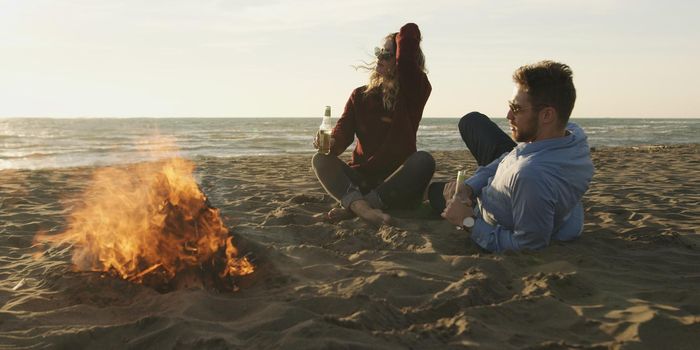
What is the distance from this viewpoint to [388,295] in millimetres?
3348

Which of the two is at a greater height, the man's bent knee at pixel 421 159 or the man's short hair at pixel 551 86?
the man's short hair at pixel 551 86

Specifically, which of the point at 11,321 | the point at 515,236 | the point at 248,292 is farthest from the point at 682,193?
the point at 11,321

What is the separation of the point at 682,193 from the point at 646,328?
16.7 ft

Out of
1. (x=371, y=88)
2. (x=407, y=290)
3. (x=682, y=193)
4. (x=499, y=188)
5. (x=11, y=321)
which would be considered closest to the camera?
(x=11, y=321)

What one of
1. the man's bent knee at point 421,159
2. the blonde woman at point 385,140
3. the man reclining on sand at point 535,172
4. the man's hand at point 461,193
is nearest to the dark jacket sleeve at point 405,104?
the blonde woman at point 385,140

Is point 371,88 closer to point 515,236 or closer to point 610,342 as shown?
point 515,236

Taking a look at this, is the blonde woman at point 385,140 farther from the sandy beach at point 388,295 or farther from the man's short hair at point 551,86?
the man's short hair at point 551,86

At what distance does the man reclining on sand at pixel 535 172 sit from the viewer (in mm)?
3652

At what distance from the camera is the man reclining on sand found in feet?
12.0

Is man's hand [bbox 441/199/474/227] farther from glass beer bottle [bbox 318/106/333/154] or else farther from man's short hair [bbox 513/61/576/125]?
glass beer bottle [bbox 318/106/333/154]

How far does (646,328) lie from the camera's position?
280 centimetres

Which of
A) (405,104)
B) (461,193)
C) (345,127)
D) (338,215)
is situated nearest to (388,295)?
(461,193)

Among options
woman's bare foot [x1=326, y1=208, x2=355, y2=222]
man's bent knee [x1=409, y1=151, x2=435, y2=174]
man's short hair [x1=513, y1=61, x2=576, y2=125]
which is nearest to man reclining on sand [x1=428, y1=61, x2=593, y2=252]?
man's short hair [x1=513, y1=61, x2=576, y2=125]

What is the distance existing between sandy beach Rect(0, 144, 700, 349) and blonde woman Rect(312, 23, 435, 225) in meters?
0.29
